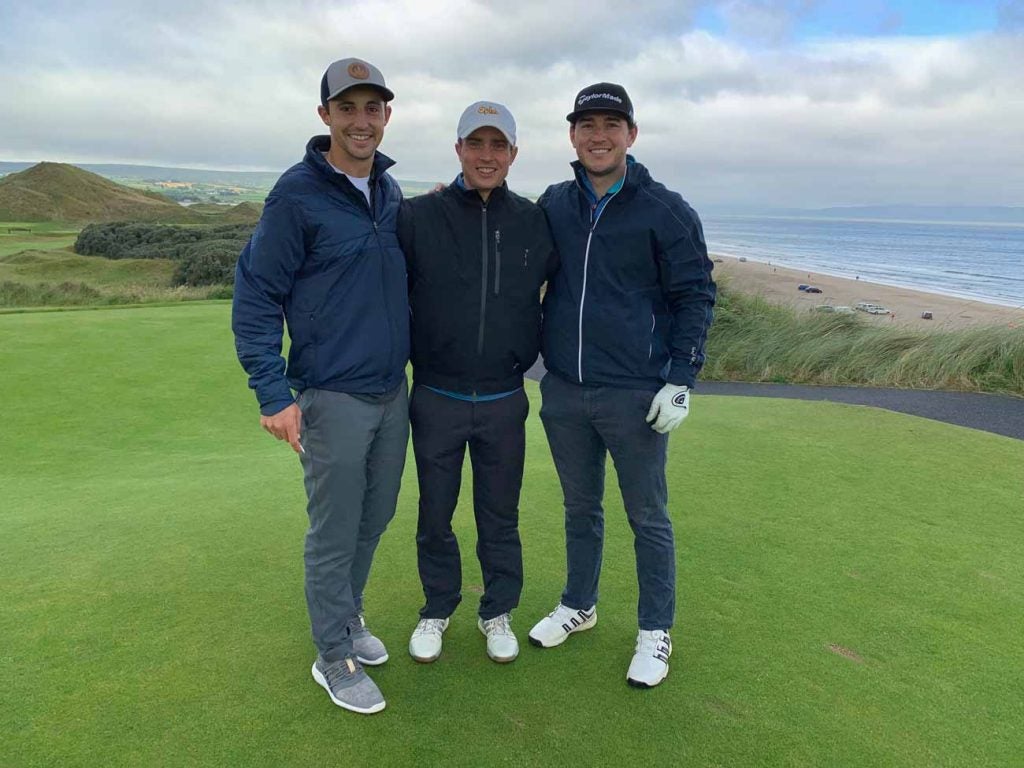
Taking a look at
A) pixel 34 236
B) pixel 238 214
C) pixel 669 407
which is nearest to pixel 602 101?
pixel 669 407

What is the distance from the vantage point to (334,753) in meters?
2.02

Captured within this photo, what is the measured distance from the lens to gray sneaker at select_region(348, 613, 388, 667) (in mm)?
2535

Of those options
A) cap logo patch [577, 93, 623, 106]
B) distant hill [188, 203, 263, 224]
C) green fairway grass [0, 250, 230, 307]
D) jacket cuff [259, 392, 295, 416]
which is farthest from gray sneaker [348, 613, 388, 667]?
distant hill [188, 203, 263, 224]

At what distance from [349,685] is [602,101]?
2083mm

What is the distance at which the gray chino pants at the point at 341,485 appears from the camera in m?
2.38

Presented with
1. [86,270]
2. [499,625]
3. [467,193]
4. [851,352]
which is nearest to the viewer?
[467,193]

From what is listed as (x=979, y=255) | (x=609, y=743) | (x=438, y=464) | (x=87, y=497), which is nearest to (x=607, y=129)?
(x=438, y=464)

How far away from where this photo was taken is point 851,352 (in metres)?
9.20

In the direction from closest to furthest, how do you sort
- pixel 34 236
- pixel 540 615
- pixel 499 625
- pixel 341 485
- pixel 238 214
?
pixel 341 485, pixel 499 625, pixel 540 615, pixel 34 236, pixel 238 214

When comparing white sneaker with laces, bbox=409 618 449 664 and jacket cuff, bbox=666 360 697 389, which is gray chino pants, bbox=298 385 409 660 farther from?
jacket cuff, bbox=666 360 697 389

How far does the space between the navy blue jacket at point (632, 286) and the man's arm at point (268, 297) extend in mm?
944

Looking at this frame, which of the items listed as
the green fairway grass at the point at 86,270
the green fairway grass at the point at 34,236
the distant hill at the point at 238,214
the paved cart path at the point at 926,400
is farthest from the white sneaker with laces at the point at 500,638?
the distant hill at the point at 238,214

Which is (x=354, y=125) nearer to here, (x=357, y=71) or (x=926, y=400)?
(x=357, y=71)

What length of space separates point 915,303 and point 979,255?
4504 cm
